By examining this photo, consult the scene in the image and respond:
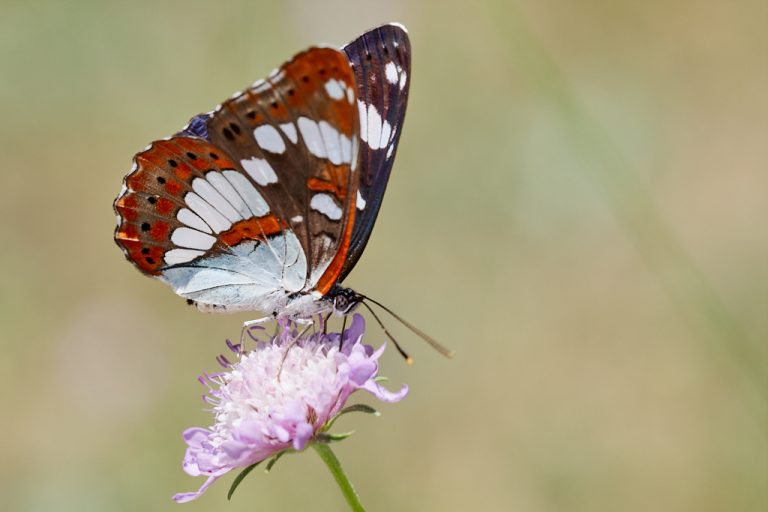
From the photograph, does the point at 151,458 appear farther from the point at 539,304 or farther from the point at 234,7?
the point at 234,7

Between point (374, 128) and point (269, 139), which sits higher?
point (269, 139)

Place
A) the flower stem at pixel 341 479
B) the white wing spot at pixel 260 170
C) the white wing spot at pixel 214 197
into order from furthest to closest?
1. the white wing spot at pixel 214 197
2. the white wing spot at pixel 260 170
3. the flower stem at pixel 341 479

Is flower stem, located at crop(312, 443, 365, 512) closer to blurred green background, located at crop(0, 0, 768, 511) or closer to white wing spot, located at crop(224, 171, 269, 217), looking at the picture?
white wing spot, located at crop(224, 171, 269, 217)

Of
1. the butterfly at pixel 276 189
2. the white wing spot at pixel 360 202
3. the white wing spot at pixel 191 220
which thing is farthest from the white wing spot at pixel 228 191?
the white wing spot at pixel 360 202

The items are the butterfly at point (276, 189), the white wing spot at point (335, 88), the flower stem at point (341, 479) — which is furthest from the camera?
the butterfly at point (276, 189)

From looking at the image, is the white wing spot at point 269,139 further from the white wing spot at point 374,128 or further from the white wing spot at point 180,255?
the white wing spot at point 180,255

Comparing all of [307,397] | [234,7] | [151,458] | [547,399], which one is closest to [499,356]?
[547,399]

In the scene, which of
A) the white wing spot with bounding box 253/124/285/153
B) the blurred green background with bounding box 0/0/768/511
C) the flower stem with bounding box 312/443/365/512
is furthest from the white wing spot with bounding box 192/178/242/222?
the blurred green background with bounding box 0/0/768/511

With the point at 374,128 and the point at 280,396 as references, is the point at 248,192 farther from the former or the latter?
the point at 280,396

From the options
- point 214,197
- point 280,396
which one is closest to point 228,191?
point 214,197

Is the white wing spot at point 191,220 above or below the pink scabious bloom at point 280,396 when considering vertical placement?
above
